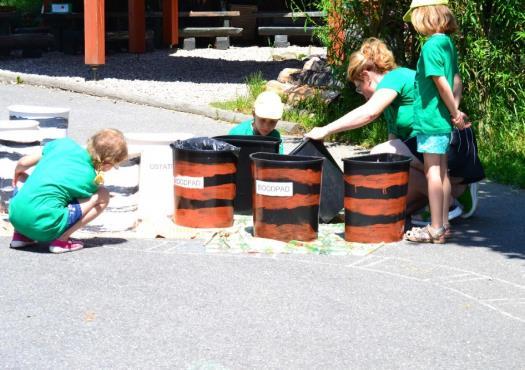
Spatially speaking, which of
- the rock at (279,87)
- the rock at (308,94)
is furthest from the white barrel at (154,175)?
the rock at (279,87)

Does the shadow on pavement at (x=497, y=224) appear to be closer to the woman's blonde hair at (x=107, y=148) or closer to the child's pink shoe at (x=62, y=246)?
the woman's blonde hair at (x=107, y=148)

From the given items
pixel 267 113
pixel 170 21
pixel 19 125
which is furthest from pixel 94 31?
pixel 267 113

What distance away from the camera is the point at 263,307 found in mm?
5938

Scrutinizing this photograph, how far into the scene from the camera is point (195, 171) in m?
7.69

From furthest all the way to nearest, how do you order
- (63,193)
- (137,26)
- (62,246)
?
(137,26) → (62,246) → (63,193)

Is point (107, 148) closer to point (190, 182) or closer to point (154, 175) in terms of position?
point (190, 182)

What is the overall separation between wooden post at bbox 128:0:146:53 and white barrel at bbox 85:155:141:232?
12603 millimetres

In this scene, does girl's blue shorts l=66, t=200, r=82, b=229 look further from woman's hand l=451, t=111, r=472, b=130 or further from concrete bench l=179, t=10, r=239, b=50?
concrete bench l=179, t=10, r=239, b=50

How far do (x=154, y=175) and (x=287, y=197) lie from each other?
138 cm

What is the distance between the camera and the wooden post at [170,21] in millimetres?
21266

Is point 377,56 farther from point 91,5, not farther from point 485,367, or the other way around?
point 91,5

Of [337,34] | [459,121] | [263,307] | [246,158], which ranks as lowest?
[263,307]

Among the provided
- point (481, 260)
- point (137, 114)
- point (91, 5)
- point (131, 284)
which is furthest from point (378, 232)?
point (91, 5)

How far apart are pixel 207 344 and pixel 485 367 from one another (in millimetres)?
1296
